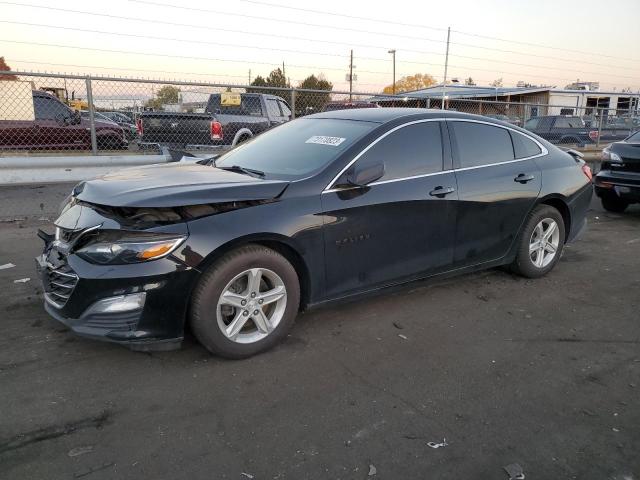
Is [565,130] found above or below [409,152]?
below

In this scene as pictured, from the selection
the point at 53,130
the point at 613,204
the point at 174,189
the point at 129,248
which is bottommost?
the point at 613,204

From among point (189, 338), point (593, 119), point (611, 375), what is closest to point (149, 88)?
point (189, 338)

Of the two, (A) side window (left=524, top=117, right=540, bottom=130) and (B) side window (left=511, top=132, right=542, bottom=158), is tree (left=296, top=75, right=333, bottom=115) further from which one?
(A) side window (left=524, top=117, right=540, bottom=130)

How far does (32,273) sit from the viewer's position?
5.07 meters

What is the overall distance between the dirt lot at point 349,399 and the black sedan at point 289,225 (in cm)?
32

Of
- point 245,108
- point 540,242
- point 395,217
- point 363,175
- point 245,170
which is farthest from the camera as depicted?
point 245,108

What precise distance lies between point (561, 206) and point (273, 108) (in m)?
8.56

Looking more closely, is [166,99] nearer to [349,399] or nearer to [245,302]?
[245,302]

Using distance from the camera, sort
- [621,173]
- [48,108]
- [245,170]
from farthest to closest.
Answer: [48,108] → [621,173] → [245,170]

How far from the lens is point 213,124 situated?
432 inches

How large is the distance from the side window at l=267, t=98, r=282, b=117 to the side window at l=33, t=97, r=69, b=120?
4497 millimetres

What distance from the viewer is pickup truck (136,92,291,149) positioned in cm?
1088

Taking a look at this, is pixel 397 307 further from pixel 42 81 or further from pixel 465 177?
pixel 42 81

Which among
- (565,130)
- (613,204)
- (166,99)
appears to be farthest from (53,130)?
(565,130)
